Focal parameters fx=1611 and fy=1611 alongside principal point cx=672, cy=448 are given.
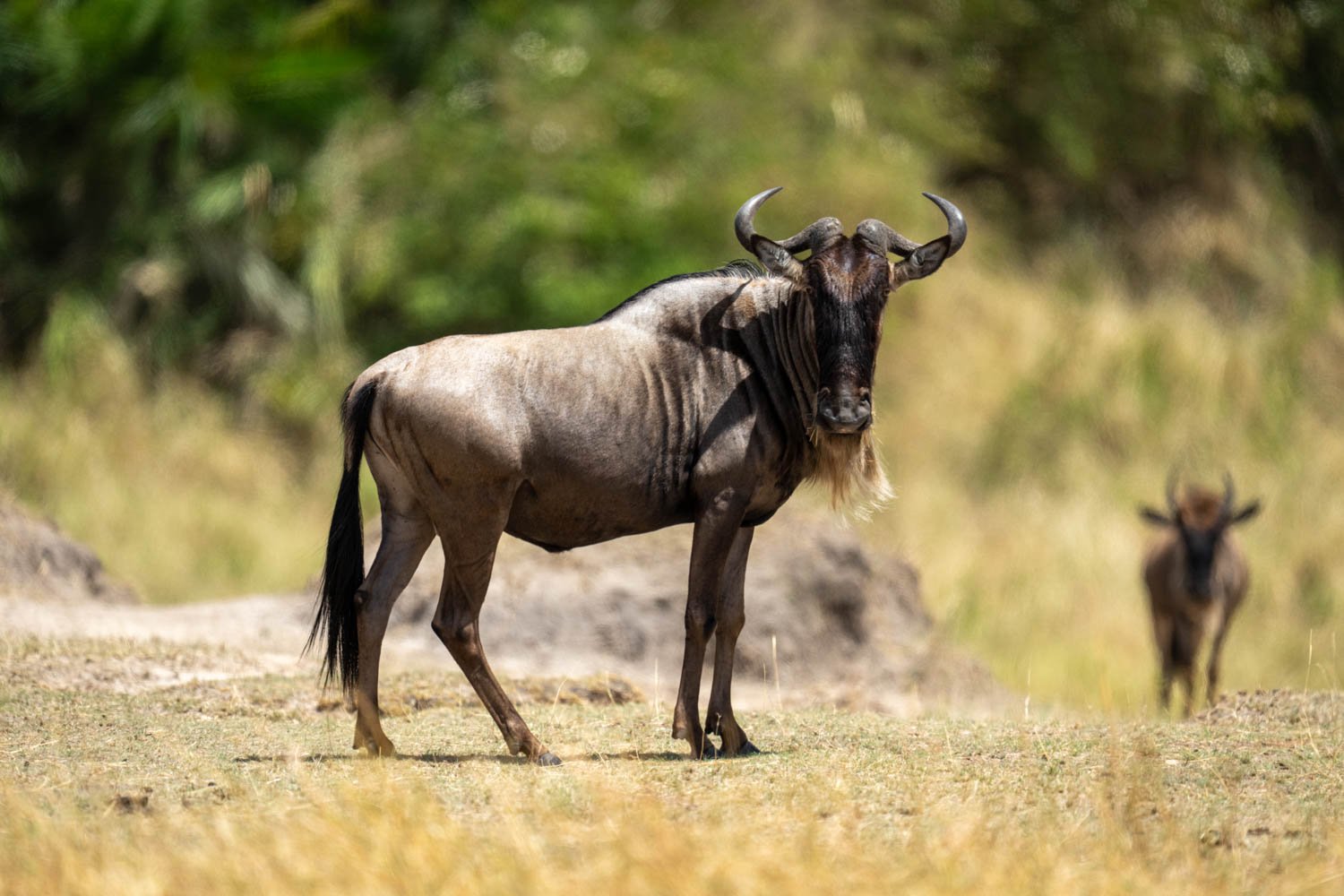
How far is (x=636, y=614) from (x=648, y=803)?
640cm

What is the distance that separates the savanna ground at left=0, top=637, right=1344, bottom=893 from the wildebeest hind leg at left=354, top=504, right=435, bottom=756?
0.68 ft

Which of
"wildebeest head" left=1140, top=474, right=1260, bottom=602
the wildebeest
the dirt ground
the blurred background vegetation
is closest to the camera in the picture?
the wildebeest

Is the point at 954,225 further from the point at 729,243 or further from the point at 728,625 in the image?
the point at 729,243

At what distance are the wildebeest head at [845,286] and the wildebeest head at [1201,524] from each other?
769cm

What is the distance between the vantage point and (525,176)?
19922 millimetres

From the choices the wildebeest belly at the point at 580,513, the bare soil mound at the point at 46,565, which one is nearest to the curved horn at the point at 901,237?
the wildebeest belly at the point at 580,513

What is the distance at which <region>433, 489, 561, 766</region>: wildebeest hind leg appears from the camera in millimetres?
Answer: 6617

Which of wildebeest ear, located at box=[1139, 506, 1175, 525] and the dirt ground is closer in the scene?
the dirt ground

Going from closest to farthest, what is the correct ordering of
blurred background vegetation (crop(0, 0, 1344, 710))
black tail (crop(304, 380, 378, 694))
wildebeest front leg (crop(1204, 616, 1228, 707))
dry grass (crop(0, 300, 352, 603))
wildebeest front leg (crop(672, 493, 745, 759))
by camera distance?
wildebeest front leg (crop(672, 493, 745, 759))
black tail (crop(304, 380, 378, 694))
wildebeest front leg (crop(1204, 616, 1228, 707))
dry grass (crop(0, 300, 352, 603))
blurred background vegetation (crop(0, 0, 1344, 710))

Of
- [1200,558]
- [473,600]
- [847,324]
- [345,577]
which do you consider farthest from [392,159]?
[847,324]

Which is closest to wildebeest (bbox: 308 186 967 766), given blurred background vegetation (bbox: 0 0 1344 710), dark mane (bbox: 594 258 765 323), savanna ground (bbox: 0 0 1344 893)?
dark mane (bbox: 594 258 765 323)

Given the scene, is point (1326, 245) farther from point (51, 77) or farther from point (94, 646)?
point (94, 646)

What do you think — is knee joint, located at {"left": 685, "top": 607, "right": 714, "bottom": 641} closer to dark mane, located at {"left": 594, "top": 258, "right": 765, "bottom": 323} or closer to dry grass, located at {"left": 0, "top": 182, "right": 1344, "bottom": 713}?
dark mane, located at {"left": 594, "top": 258, "right": 765, "bottom": 323}

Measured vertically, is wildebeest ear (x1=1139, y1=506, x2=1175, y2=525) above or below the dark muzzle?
above
